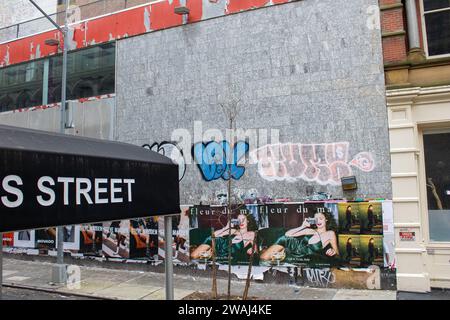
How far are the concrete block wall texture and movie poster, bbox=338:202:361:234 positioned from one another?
30 centimetres

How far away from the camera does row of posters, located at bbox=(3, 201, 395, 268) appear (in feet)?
33.6

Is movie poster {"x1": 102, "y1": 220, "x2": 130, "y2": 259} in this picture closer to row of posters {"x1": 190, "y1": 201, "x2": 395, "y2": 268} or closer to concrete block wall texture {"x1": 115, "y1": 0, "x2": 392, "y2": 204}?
row of posters {"x1": 190, "y1": 201, "x2": 395, "y2": 268}

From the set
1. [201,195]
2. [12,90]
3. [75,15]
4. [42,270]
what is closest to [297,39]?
[201,195]

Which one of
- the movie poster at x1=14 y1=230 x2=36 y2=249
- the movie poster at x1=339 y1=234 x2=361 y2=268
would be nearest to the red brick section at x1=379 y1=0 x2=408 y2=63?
the movie poster at x1=339 y1=234 x2=361 y2=268

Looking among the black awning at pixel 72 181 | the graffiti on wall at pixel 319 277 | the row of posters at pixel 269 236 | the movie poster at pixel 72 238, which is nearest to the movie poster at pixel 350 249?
the row of posters at pixel 269 236

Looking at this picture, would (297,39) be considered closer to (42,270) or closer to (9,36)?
(42,270)

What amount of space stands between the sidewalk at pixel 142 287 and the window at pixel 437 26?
6295 mm

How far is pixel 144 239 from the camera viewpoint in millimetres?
13102

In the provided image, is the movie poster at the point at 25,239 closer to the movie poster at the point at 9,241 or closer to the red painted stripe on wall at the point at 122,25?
the movie poster at the point at 9,241

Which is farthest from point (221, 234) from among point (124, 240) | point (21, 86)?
point (21, 86)

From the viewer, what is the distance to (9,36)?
17.7 meters

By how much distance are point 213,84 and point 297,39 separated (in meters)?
2.84

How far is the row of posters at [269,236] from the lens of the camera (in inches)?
403

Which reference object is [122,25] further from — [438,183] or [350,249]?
[438,183]
